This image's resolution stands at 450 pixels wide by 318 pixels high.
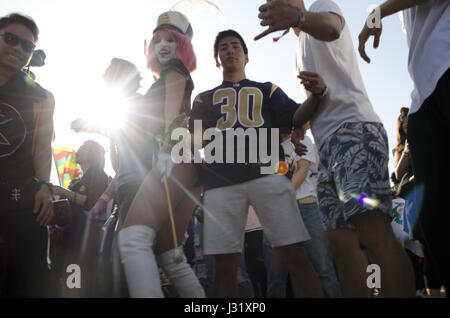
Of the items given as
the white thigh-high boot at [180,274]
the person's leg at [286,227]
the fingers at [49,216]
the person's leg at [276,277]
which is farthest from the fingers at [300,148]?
the person's leg at [276,277]

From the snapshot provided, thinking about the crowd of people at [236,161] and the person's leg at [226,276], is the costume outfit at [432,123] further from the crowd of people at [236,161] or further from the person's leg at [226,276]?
the person's leg at [226,276]

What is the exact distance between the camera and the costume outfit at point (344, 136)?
2.06 meters

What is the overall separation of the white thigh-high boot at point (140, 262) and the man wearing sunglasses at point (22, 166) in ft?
1.97

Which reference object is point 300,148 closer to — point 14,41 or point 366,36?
point 366,36

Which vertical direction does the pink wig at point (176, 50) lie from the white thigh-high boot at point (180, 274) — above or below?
above

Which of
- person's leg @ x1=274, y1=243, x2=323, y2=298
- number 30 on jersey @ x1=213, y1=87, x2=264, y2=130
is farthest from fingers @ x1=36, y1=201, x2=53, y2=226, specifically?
person's leg @ x1=274, y1=243, x2=323, y2=298

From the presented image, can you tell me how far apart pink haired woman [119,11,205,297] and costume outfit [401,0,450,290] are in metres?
1.29

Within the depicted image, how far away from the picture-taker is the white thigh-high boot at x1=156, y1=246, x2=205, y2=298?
7.09 feet

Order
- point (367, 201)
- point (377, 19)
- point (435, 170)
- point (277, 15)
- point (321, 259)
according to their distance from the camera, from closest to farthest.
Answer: point (435, 170) → point (377, 19) → point (277, 15) → point (367, 201) → point (321, 259)

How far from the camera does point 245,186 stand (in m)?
2.48

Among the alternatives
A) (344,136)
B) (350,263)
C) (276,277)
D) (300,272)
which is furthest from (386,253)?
(276,277)

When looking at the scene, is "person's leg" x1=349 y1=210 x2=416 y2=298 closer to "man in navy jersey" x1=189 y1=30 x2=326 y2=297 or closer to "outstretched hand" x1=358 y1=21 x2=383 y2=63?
"man in navy jersey" x1=189 y1=30 x2=326 y2=297

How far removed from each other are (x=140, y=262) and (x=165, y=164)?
61cm
